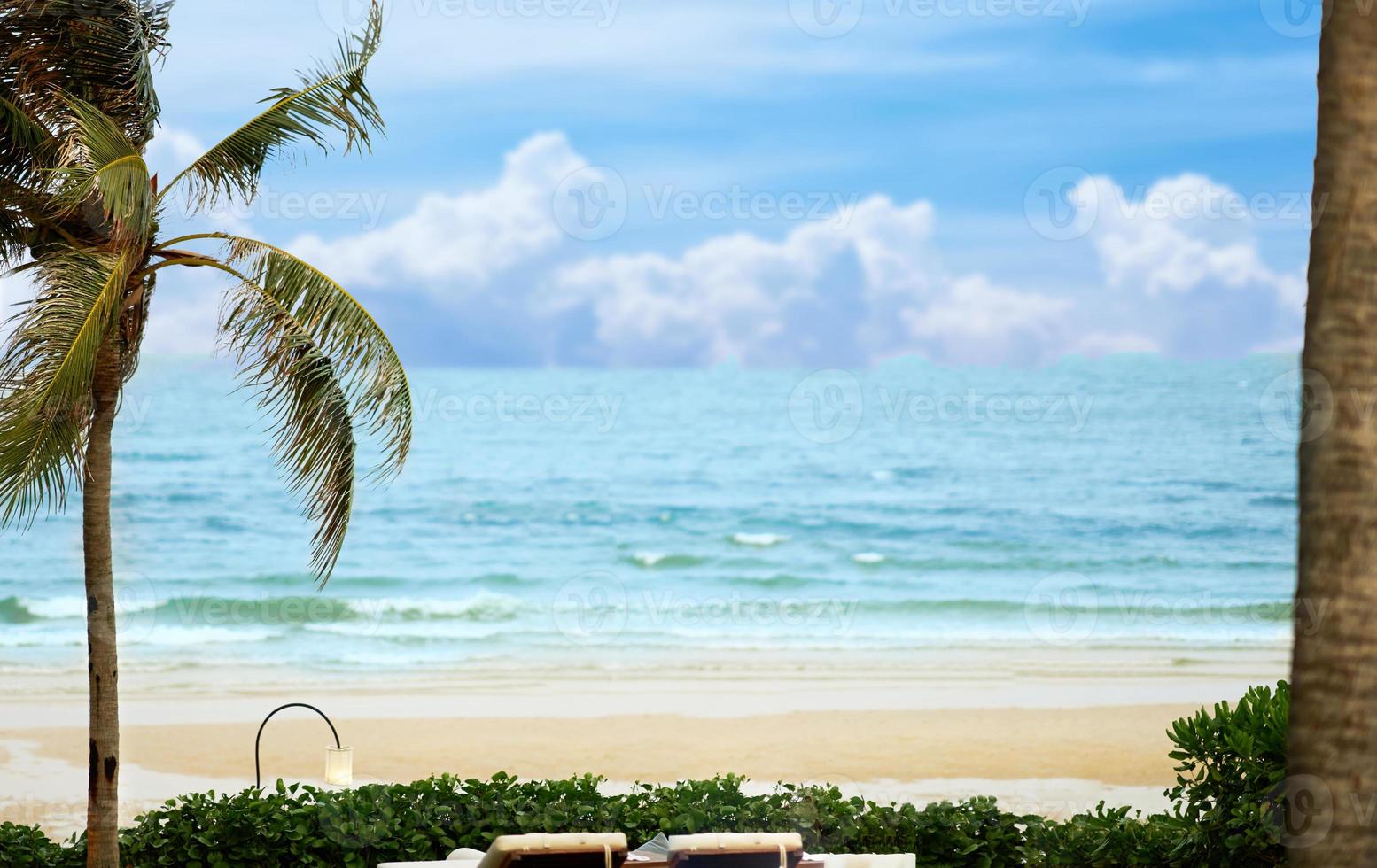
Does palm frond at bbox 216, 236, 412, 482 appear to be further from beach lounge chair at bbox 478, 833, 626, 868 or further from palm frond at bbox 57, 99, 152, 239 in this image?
beach lounge chair at bbox 478, 833, 626, 868

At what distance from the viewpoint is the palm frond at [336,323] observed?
5.56m

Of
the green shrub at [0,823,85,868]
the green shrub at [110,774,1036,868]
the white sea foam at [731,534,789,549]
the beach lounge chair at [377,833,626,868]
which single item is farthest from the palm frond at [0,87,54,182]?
the white sea foam at [731,534,789,549]

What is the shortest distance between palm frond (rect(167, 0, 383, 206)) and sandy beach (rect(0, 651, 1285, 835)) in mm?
6542

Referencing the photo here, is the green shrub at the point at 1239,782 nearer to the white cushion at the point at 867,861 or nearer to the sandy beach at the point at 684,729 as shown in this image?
the white cushion at the point at 867,861

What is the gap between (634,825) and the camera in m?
5.88

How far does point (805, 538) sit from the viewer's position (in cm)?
2841

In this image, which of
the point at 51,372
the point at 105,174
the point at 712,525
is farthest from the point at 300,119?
the point at 712,525

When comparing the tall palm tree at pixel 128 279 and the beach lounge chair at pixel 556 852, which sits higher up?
the tall palm tree at pixel 128 279

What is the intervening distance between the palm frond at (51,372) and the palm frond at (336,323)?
626 millimetres

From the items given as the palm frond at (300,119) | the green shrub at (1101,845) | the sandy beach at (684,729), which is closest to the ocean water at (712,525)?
the sandy beach at (684,729)

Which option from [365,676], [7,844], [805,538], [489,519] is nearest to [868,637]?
[805,538]

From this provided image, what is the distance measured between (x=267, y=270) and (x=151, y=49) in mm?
1275

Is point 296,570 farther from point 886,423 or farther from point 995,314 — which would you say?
point 995,314

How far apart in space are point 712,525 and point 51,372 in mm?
24846
